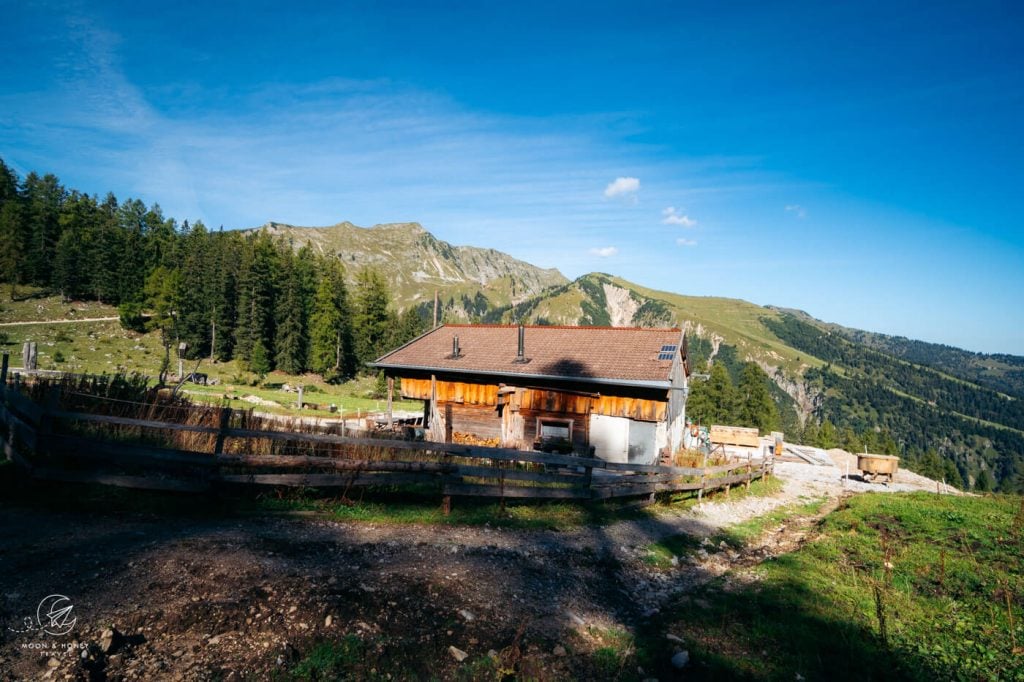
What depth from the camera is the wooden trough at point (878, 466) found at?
27.4 metres

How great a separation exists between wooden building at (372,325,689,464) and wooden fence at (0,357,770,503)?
29.1ft

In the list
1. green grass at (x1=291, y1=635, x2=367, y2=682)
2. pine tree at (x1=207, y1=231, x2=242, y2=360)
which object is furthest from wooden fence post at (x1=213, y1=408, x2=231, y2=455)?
pine tree at (x1=207, y1=231, x2=242, y2=360)

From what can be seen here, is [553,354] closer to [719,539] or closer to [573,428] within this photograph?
[573,428]

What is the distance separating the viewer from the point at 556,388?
23.5m

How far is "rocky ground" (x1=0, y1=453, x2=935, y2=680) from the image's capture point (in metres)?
4.67

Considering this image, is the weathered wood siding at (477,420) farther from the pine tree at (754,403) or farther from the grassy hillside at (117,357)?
the pine tree at (754,403)

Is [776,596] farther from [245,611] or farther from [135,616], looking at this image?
[135,616]

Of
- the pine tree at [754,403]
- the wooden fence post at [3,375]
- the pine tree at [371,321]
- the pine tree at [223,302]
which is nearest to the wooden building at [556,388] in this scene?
the wooden fence post at [3,375]

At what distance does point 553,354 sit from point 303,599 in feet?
66.5

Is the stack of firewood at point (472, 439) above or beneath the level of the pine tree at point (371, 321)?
Result: beneath


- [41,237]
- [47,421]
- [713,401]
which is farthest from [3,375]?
[41,237]

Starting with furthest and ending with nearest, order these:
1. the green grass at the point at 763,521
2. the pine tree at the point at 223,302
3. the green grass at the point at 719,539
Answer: the pine tree at the point at 223,302, the green grass at the point at 763,521, the green grass at the point at 719,539

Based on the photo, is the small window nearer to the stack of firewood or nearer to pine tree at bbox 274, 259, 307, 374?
the stack of firewood

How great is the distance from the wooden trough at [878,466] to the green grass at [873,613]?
1776cm
